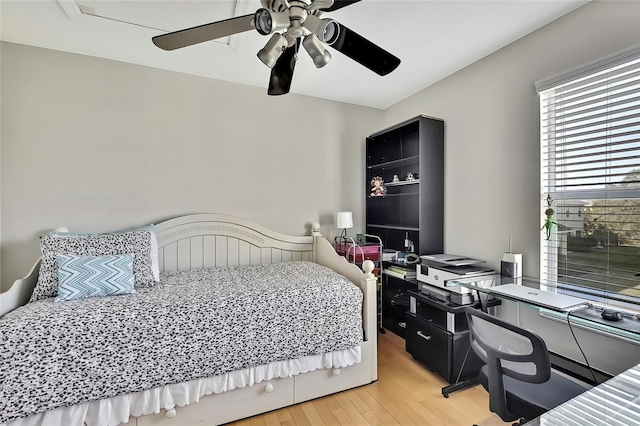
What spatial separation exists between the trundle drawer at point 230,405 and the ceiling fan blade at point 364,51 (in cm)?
190

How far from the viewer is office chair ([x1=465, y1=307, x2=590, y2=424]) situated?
1072 mm

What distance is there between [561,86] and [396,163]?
148 centimetres

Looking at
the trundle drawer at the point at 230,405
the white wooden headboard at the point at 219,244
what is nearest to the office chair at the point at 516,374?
the trundle drawer at the point at 230,405

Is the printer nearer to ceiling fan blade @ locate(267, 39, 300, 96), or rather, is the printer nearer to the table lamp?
the table lamp

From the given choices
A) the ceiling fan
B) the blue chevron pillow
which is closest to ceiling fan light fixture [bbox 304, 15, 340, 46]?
the ceiling fan

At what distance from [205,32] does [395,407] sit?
2.33m

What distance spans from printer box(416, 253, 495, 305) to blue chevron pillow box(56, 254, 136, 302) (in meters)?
2.10

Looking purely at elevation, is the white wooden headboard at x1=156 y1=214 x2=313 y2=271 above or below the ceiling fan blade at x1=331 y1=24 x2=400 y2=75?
below

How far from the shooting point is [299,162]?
3.07 m

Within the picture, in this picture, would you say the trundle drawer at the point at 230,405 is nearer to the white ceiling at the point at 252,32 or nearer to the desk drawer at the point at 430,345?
the desk drawer at the point at 430,345

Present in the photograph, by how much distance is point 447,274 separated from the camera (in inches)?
81.7

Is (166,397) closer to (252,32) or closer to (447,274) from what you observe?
(447,274)

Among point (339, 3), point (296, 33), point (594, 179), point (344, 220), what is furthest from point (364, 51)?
point (344, 220)

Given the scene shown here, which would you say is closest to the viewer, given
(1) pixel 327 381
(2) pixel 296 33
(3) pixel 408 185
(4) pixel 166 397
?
(2) pixel 296 33
